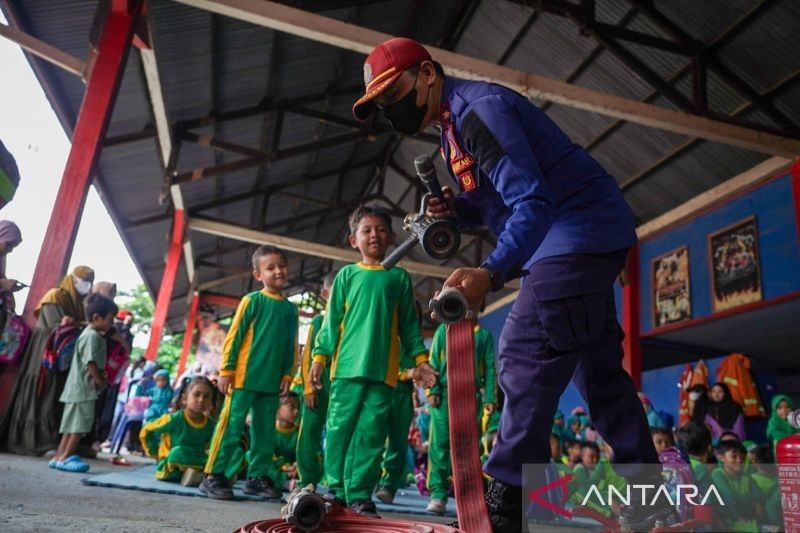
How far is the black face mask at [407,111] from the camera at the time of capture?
1562 mm

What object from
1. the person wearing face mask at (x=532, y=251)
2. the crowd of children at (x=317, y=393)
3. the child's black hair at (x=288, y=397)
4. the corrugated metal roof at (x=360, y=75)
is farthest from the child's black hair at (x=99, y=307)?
the person wearing face mask at (x=532, y=251)

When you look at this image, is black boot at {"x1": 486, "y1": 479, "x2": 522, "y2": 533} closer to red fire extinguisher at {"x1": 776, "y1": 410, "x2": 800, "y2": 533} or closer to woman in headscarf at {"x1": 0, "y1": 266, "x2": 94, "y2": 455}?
red fire extinguisher at {"x1": 776, "y1": 410, "x2": 800, "y2": 533}

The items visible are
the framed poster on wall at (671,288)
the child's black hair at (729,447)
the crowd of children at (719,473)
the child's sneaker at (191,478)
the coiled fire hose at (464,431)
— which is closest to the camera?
the coiled fire hose at (464,431)

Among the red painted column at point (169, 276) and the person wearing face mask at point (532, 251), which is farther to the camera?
the red painted column at point (169, 276)

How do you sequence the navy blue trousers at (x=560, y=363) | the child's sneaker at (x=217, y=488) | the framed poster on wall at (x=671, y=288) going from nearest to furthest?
the navy blue trousers at (x=560, y=363), the child's sneaker at (x=217, y=488), the framed poster on wall at (x=671, y=288)

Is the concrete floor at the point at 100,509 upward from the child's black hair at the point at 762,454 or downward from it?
downward

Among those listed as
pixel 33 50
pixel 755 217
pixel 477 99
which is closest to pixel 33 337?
pixel 33 50

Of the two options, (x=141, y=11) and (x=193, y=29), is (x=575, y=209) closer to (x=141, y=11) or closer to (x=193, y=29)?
(x=141, y=11)

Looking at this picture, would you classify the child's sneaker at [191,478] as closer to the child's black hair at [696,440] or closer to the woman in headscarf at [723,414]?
the child's black hair at [696,440]

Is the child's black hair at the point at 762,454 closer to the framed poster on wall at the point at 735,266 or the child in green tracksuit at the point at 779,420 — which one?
the child in green tracksuit at the point at 779,420

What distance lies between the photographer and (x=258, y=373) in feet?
10.4


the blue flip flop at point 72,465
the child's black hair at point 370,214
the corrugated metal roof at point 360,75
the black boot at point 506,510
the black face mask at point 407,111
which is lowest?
the blue flip flop at point 72,465

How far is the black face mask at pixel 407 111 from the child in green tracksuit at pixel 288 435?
3.10 metres

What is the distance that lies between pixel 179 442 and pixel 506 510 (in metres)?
2.90
